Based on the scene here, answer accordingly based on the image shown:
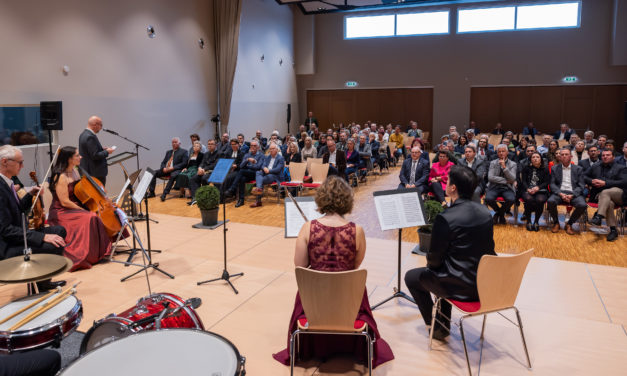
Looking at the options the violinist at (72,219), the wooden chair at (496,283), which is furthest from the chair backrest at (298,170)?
the wooden chair at (496,283)

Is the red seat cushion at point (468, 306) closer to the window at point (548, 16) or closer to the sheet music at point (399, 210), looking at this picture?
the sheet music at point (399, 210)

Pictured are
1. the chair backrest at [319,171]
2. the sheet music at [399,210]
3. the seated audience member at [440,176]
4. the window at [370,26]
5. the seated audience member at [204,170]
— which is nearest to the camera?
the sheet music at [399,210]

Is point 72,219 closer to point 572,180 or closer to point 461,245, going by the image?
point 461,245

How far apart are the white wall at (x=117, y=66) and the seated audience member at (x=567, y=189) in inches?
310

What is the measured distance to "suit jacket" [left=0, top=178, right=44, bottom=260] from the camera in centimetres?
389

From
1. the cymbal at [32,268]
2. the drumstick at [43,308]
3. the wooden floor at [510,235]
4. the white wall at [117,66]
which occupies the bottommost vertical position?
the wooden floor at [510,235]

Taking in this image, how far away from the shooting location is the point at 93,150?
7102 mm

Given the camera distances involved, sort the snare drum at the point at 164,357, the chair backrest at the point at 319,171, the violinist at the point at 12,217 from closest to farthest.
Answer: the snare drum at the point at 164,357, the violinist at the point at 12,217, the chair backrest at the point at 319,171

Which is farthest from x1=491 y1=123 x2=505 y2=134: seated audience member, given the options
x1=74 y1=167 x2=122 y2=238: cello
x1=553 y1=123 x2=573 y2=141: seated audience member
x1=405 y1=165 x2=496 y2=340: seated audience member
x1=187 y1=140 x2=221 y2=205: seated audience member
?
x1=405 y1=165 x2=496 y2=340: seated audience member

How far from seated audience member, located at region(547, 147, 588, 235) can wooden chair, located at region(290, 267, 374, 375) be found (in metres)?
4.81

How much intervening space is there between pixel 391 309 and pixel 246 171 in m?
5.26

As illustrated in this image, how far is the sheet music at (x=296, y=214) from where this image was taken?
11.4 ft

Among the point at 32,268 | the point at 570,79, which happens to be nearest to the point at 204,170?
the point at 32,268

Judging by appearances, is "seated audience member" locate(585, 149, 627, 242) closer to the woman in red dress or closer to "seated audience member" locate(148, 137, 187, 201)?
the woman in red dress
